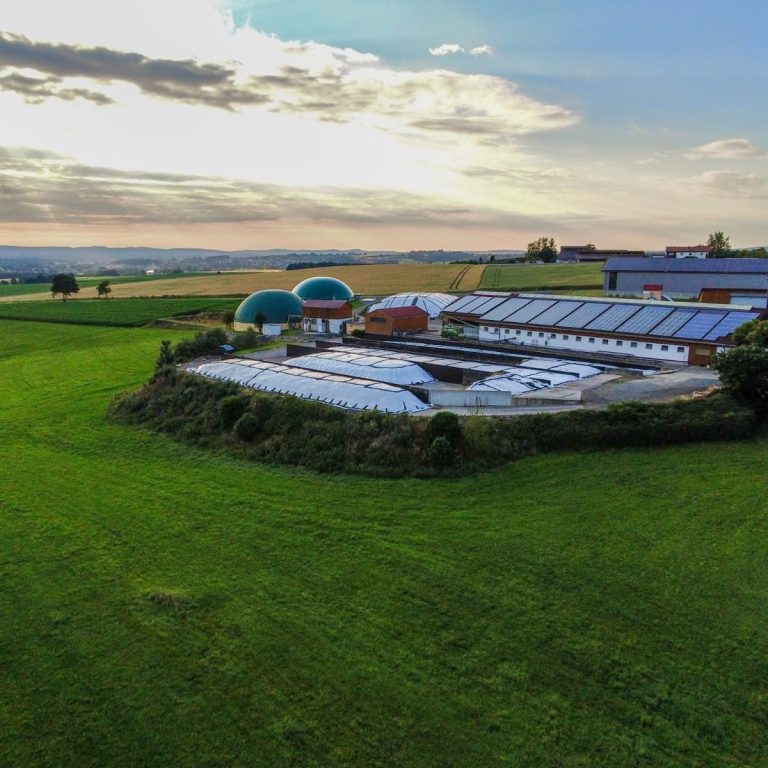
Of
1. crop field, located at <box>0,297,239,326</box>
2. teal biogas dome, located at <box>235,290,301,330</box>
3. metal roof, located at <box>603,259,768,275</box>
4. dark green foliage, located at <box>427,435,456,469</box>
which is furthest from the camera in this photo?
crop field, located at <box>0,297,239,326</box>

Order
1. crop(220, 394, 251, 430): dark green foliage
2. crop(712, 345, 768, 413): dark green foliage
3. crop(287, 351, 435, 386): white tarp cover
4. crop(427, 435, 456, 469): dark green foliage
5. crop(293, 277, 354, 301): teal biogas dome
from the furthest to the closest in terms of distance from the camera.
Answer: crop(293, 277, 354, 301): teal biogas dome → crop(287, 351, 435, 386): white tarp cover → crop(220, 394, 251, 430): dark green foliage → crop(712, 345, 768, 413): dark green foliage → crop(427, 435, 456, 469): dark green foliage

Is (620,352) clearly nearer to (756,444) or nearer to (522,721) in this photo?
(756,444)

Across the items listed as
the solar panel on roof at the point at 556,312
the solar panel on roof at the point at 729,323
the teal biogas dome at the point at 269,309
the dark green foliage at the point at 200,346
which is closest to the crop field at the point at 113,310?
the teal biogas dome at the point at 269,309

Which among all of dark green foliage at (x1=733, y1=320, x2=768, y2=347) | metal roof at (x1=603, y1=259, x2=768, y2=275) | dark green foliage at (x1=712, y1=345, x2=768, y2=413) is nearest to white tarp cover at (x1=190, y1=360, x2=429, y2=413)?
dark green foliage at (x1=712, y1=345, x2=768, y2=413)

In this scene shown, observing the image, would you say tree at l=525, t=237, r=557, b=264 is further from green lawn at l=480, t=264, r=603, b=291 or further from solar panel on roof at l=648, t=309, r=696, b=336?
solar panel on roof at l=648, t=309, r=696, b=336

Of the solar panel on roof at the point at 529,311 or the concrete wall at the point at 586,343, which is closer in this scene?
the concrete wall at the point at 586,343

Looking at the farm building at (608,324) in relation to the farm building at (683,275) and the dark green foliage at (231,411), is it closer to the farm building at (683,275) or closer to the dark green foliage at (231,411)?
the dark green foliage at (231,411)
